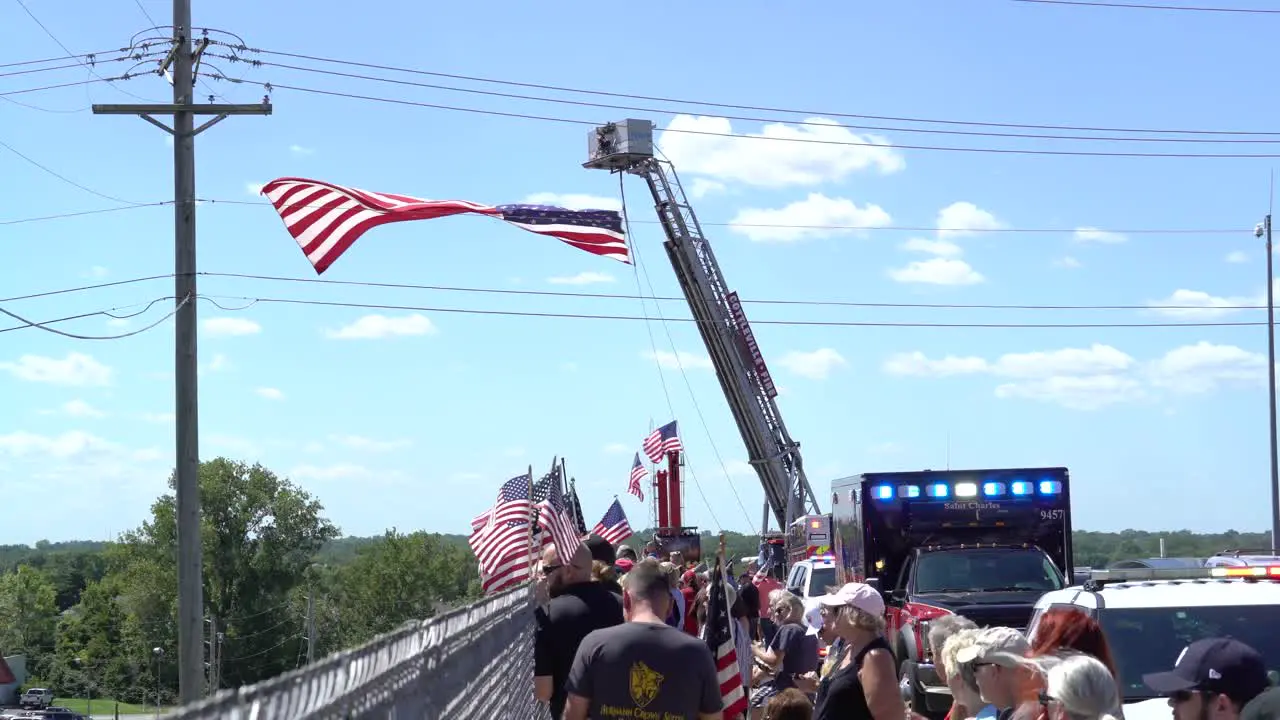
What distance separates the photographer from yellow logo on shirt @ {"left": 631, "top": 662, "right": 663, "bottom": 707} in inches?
249

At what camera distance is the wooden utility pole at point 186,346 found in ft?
56.1

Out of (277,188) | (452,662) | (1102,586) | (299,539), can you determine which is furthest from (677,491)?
(299,539)

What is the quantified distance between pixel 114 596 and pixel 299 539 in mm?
18529

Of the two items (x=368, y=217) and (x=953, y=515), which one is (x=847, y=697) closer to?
(x=368, y=217)

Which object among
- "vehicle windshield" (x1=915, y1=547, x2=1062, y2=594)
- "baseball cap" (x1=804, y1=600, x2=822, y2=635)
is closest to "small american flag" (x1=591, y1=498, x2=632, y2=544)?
"vehicle windshield" (x1=915, y1=547, x2=1062, y2=594)

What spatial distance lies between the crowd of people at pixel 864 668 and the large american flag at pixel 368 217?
7.36 meters

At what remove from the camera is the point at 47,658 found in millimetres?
119750

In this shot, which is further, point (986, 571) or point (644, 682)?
point (986, 571)

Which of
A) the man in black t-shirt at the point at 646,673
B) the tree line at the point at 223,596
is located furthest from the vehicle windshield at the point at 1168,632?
the tree line at the point at 223,596

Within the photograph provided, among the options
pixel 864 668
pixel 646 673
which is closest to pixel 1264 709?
pixel 864 668

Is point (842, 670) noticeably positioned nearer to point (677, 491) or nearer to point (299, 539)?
point (677, 491)

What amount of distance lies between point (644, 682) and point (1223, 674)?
92.0 inches

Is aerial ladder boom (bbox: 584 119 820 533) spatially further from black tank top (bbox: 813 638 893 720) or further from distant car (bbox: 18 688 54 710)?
distant car (bbox: 18 688 54 710)

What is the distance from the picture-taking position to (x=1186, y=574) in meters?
10.1
